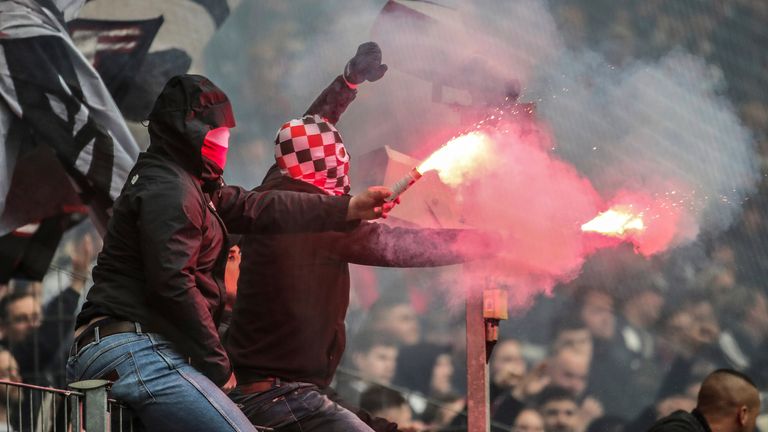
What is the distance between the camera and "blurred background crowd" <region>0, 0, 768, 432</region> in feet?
20.8

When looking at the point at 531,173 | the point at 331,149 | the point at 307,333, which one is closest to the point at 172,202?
the point at 307,333

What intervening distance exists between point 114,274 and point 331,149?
1.38 m

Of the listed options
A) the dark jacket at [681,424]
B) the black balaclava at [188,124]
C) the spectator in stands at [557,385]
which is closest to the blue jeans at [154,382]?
the black balaclava at [188,124]

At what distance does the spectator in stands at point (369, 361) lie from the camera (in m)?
6.91

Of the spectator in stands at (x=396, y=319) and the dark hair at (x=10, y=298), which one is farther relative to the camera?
the spectator in stands at (x=396, y=319)

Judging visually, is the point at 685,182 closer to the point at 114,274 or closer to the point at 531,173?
the point at 531,173

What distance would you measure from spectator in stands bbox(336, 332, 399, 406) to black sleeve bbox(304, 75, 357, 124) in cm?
233

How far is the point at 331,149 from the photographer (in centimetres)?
418

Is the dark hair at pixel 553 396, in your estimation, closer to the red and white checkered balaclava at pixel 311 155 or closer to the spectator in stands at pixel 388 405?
the spectator in stands at pixel 388 405

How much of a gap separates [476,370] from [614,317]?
7.03ft

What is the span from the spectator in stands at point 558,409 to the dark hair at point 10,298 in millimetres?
3327

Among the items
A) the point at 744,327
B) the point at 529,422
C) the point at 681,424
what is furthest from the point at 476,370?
the point at 744,327

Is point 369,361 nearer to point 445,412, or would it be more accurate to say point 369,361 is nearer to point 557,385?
point 445,412

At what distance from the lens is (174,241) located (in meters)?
2.89
